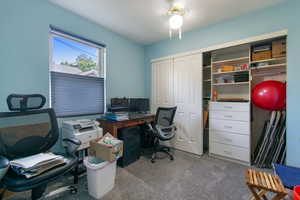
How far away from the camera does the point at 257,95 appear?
228cm

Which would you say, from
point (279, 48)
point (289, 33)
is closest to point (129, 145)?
point (279, 48)

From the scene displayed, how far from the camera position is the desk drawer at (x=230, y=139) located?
7.81 ft

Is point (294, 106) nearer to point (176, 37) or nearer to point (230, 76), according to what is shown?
point (230, 76)

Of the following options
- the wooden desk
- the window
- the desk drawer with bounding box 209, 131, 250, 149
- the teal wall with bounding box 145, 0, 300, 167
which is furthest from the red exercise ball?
the window

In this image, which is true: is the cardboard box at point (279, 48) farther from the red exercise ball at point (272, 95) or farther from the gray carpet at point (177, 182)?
the gray carpet at point (177, 182)

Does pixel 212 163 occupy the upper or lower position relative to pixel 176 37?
lower

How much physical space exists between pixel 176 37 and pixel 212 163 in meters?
2.73

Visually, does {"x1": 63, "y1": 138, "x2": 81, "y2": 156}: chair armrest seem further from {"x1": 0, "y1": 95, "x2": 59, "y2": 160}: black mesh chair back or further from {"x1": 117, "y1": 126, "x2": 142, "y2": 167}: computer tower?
{"x1": 117, "y1": 126, "x2": 142, "y2": 167}: computer tower

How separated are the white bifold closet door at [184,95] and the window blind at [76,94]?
57.5 inches

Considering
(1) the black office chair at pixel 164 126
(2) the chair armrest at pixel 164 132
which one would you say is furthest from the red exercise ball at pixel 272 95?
(2) the chair armrest at pixel 164 132

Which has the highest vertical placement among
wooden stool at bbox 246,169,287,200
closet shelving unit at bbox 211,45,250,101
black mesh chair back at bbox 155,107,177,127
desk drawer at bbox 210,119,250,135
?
closet shelving unit at bbox 211,45,250,101

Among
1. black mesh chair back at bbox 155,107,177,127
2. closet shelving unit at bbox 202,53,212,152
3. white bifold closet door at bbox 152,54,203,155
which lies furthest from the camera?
closet shelving unit at bbox 202,53,212,152

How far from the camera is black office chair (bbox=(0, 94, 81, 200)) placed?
1.17 metres

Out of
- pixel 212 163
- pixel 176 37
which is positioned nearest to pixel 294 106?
pixel 212 163
